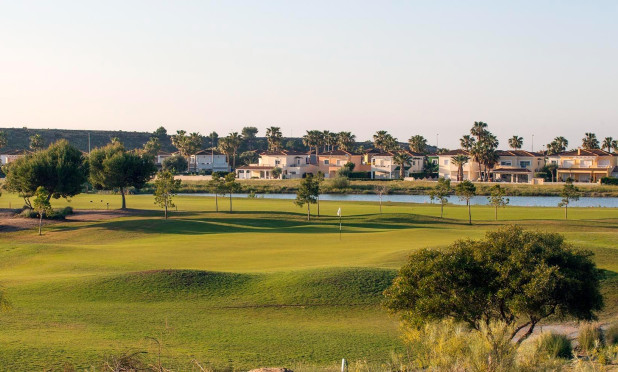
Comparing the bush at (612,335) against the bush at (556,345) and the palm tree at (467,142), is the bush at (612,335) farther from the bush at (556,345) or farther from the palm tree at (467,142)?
the palm tree at (467,142)

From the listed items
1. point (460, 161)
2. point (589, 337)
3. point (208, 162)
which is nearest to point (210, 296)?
point (589, 337)

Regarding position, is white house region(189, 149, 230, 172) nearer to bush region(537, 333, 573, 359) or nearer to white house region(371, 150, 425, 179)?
white house region(371, 150, 425, 179)

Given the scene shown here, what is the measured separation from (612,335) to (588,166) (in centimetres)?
12671

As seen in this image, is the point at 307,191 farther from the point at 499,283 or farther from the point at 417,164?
the point at 417,164

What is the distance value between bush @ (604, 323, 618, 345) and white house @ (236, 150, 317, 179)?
441ft

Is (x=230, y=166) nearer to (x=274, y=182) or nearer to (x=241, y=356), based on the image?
(x=274, y=182)

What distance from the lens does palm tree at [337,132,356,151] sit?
17862cm

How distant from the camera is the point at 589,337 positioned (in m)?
21.7

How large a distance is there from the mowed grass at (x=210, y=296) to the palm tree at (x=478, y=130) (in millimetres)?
95102

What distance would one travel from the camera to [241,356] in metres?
19.6

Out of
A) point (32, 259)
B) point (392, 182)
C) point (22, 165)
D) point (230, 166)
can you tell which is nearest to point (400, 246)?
point (32, 259)

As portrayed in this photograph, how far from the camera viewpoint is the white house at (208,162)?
17438cm

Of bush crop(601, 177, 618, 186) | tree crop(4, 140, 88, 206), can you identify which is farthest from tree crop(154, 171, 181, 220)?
bush crop(601, 177, 618, 186)

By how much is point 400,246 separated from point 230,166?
138213 millimetres
